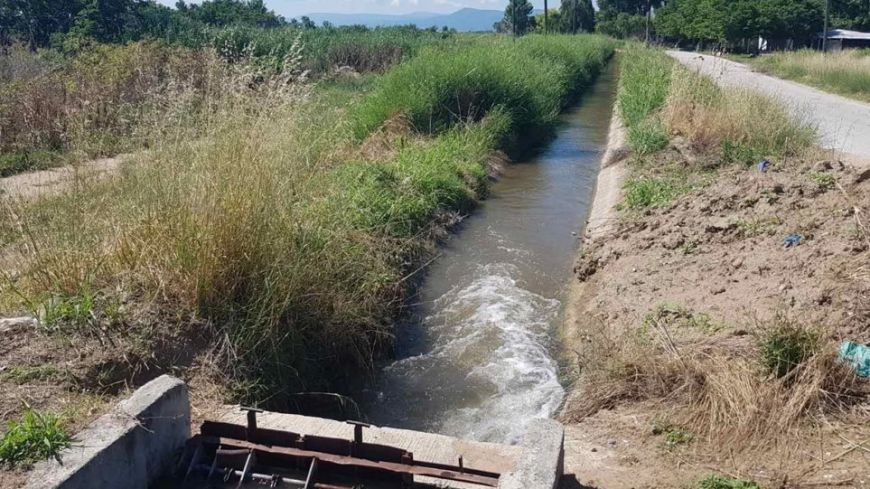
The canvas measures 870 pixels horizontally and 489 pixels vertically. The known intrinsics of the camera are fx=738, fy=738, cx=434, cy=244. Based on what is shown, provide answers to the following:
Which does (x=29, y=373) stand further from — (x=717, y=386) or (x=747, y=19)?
(x=747, y=19)

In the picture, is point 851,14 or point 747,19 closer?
point 747,19

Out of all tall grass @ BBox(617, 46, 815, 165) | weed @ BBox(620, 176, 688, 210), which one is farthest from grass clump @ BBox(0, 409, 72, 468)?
tall grass @ BBox(617, 46, 815, 165)

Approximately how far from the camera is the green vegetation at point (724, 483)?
11.8 ft

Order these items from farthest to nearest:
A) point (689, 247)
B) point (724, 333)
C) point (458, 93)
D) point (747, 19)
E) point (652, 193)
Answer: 1. point (747, 19)
2. point (458, 93)
3. point (652, 193)
4. point (689, 247)
5. point (724, 333)

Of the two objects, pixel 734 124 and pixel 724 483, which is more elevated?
pixel 734 124

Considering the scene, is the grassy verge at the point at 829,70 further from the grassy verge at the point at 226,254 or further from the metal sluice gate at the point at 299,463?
the metal sluice gate at the point at 299,463

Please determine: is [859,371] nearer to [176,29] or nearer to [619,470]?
[619,470]

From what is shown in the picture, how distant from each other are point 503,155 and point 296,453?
1122cm

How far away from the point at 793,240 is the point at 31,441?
598 centimetres

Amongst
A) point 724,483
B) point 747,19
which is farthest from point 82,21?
point 747,19

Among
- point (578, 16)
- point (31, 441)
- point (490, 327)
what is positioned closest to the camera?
point (31, 441)

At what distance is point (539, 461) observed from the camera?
3307mm

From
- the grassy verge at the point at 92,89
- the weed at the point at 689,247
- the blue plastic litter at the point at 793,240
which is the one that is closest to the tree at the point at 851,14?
the grassy verge at the point at 92,89

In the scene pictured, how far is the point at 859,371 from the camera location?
434 cm
